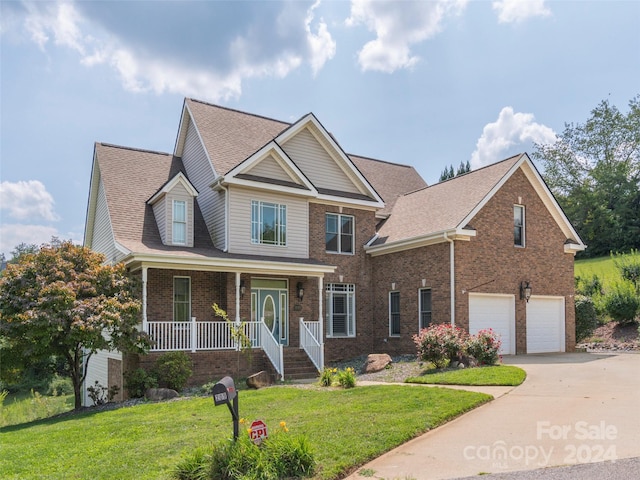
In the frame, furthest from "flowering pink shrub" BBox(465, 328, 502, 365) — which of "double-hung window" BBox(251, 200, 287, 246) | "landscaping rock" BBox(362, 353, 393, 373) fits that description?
"double-hung window" BBox(251, 200, 287, 246)

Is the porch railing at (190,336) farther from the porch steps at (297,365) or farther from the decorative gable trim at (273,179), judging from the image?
the decorative gable trim at (273,179)

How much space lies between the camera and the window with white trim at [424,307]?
19.2 metres

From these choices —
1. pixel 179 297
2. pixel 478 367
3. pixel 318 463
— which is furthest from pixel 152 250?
pixel 318 463

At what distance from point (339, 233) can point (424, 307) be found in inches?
168

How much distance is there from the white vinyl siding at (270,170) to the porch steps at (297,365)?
5.86 m

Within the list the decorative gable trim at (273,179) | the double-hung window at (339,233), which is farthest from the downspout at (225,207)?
the double-hung window at (339,233)

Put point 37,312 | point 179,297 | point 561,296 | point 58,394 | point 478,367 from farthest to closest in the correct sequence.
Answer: point 58,394 → point 561,296 → point 179,297 → point 478,367 → point 37,312

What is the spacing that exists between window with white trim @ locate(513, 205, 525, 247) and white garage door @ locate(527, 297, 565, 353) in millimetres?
2108

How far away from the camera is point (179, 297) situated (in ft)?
57.7

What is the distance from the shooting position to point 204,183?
2009 centimetres

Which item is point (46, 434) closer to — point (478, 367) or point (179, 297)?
point (179, 297)

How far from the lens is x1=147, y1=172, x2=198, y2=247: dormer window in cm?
1775

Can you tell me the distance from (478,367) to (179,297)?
30.0ft

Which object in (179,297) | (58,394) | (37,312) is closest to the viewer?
(37,312)
